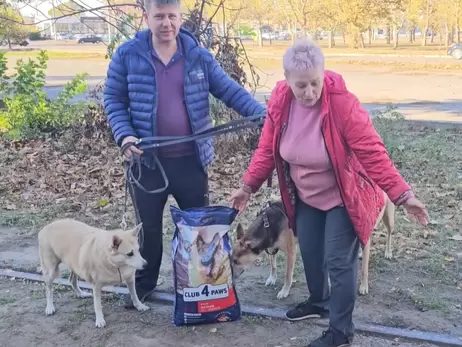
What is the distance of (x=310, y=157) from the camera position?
3396 millimetres

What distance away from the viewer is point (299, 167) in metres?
3.55

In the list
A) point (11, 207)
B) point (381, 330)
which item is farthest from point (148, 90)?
point (11, 207)

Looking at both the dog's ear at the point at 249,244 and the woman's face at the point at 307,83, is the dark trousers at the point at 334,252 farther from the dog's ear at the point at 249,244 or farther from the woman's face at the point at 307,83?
the woman's face at the point at 307,83

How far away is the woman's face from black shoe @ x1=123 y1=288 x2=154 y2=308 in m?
2.16

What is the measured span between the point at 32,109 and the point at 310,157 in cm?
840

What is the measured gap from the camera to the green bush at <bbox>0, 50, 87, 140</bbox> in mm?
10578

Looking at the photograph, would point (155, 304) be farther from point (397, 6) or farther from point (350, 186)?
point (397, 6)

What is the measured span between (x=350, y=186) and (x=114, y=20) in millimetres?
6475

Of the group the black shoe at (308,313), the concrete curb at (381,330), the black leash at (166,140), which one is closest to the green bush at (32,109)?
the concrete curb at (381,330)

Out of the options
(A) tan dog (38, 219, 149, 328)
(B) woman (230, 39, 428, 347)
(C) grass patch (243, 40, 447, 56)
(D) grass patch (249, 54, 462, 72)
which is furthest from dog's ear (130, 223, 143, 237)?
(C) grass patch (243, 40, 447, 56)

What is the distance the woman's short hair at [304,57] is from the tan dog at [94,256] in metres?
1.67

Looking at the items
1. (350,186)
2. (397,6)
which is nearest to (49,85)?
(350,186)

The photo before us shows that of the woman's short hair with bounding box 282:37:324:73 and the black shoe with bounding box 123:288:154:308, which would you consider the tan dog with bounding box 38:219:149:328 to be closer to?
the black shoe with bounding box 123:288:154:308

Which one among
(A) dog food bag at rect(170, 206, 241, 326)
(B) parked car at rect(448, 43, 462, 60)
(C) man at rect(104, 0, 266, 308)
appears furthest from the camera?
(B) parked car at rect(448, 43, 462, 60)
